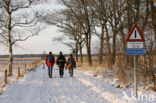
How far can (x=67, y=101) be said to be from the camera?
7.12 meters

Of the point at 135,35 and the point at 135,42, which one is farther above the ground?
the point at 135,35

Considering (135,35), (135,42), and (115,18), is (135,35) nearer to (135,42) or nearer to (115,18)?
(135,42)

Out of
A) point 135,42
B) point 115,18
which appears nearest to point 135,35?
point 135,42

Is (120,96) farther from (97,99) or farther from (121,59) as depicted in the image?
(121,59)

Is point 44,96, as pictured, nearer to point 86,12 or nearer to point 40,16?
point 40,16

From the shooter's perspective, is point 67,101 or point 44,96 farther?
point 44,96

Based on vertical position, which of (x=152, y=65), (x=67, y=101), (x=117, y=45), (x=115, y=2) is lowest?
(x=67, y=101)

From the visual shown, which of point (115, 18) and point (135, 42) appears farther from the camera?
point (115, 18)

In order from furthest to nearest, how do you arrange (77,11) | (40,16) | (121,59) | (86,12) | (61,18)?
(61,18)
(77,11)
(86,12)
(40,16)
(121,59)

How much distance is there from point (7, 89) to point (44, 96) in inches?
83.2

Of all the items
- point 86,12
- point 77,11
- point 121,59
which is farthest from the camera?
point 77,11

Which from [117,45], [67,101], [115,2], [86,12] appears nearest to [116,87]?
[117,45]

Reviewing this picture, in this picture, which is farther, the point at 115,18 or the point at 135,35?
the point at 115,18

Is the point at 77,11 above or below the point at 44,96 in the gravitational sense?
above
